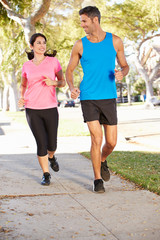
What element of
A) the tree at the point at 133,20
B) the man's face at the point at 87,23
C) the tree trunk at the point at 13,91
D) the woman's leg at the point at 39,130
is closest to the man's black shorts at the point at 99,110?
the woman's leg at the point at 39,130

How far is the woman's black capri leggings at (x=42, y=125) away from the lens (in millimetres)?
5480

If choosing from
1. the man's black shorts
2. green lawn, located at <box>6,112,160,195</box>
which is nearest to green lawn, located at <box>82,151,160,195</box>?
green lawn, located at <box>6,112,160,195</box>

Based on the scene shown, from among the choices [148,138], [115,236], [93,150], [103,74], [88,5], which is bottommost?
[148,138]

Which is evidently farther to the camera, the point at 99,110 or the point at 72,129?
the point at 72,129

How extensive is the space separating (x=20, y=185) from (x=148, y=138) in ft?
25.0

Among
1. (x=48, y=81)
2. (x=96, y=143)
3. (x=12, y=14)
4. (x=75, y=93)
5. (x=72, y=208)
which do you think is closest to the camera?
(x=72, y=208)

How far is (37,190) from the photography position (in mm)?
5121

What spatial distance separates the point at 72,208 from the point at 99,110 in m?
1.41

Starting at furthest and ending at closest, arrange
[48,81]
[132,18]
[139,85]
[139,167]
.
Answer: [139,85] → [132,18] → [139,167] → [48,81]

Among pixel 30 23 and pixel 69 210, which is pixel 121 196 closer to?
pixel 69 210

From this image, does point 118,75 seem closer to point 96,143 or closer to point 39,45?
point 96,143

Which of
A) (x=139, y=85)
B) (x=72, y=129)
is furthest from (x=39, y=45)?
(x=139, y=85)

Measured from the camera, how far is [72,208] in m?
4.22

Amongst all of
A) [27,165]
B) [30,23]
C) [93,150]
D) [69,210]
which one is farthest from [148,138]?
[69,210]
